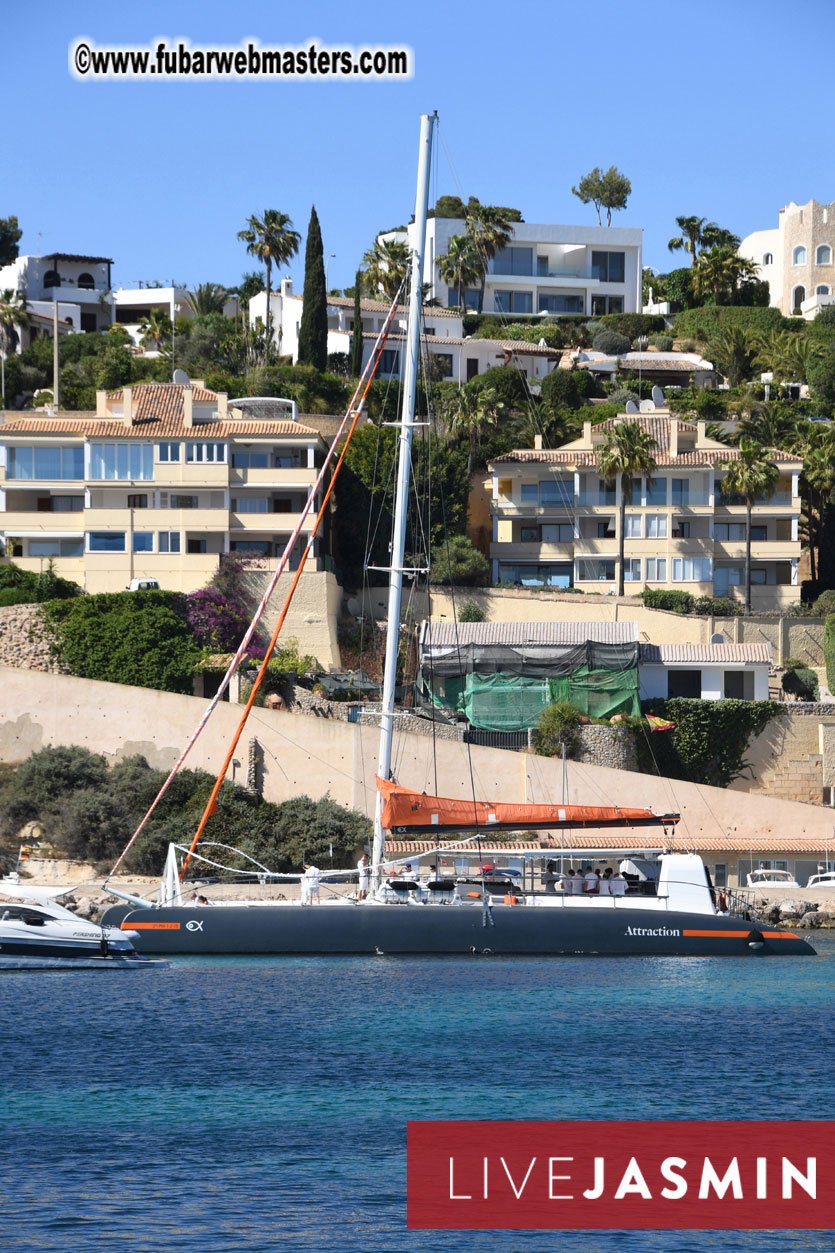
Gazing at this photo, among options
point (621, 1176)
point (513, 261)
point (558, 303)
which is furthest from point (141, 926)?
point (558, 303)

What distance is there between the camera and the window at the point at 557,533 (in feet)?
252

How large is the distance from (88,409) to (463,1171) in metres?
66.5

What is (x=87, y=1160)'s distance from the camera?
77.7ft

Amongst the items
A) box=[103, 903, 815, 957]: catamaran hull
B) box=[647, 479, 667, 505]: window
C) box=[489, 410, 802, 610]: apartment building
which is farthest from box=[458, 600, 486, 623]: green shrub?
box=[103, 903, 815, 957]: catamaran hull

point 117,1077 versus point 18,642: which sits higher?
point 18,642

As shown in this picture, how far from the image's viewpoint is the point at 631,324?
Result: 110 m

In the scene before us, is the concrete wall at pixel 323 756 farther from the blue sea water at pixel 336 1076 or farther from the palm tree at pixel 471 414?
Answer: the palm tree at pixel 471 414

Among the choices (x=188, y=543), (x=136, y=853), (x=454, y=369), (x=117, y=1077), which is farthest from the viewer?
(x=454, y=369)

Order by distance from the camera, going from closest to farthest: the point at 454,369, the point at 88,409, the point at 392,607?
the point at 392,607 < the point at 88,409 < the point at 454,369

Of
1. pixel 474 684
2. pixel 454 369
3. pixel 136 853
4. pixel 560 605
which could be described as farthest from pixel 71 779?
pixel 454 369

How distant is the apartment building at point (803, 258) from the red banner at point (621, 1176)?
102648 mm

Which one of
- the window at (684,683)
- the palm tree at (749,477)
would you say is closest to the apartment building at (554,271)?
the palm tree at (749,477)

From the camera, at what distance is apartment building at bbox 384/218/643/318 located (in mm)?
113188

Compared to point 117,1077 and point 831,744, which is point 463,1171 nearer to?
point 117,1077
